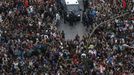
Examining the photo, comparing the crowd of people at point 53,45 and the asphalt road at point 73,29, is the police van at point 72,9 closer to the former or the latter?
the asphalt road at point 73,29

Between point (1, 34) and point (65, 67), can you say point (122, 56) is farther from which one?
point (1, 34)

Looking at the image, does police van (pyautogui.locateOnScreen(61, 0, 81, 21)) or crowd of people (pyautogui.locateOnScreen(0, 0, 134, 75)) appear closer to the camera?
crowd of people (pyautogui.locateOnScreen(0, 0, 134, 75))

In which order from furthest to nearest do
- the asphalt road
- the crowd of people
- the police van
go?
the police van, the asphalt road, the crowd of people

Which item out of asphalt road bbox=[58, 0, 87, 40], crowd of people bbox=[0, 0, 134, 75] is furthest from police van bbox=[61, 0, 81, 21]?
crowd of people bbox=[0, 0, 134, 75]

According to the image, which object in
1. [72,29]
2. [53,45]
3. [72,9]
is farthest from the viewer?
[72,29]

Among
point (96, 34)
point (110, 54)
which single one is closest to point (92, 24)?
point (96, 34)


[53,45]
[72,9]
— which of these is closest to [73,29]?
[72,9]

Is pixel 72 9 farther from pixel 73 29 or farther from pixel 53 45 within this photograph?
pixel 53 45

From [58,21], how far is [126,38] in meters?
6.55

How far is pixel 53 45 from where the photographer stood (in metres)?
46.9

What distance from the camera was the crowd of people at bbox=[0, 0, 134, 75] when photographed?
4453 centimetres

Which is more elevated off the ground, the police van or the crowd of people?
the police van

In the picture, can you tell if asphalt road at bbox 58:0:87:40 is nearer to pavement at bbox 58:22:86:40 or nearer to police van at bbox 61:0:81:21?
pavement at bbox 58:22:86:40

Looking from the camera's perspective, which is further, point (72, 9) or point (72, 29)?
point (72, 29)
